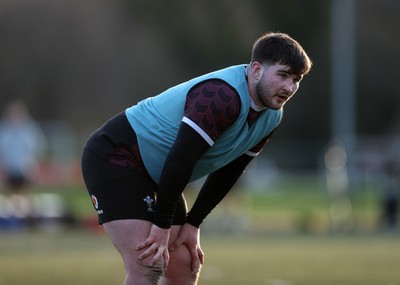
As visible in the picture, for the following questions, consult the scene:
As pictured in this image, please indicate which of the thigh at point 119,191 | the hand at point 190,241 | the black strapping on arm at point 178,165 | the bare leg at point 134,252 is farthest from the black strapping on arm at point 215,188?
the black strapping on arm at point 178,165

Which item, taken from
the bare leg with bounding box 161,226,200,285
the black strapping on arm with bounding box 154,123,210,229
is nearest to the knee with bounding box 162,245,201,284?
the bare leg with bounding box 161,226,200,285

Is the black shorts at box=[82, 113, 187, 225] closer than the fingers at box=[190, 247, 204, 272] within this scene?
Yes

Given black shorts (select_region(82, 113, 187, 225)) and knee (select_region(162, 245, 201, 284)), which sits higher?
black shorts (select_region(82, 113, 187, 225))

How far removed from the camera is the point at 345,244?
14117mm

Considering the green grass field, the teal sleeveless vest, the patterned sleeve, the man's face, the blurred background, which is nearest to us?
the patterned sleeve

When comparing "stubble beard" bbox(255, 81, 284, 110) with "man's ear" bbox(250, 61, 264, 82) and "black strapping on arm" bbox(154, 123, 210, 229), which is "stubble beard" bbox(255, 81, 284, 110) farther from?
"black strapping on arm" bbox(154, 123, 210, 229)

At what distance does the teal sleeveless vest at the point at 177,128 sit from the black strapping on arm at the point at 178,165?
290 mm

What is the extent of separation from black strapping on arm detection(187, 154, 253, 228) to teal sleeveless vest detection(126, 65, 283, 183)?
30 centimetres

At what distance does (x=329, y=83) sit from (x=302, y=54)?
1449 inches

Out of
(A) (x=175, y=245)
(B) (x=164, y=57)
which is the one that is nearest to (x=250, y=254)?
(A) (x=175, y=245)

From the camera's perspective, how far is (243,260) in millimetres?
11375

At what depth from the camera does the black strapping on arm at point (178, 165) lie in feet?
17.3

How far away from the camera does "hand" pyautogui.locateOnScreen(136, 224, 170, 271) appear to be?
215 inches

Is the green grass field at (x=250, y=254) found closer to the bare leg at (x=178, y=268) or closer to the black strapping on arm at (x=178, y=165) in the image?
the bare leg at (x=178, y=268)
